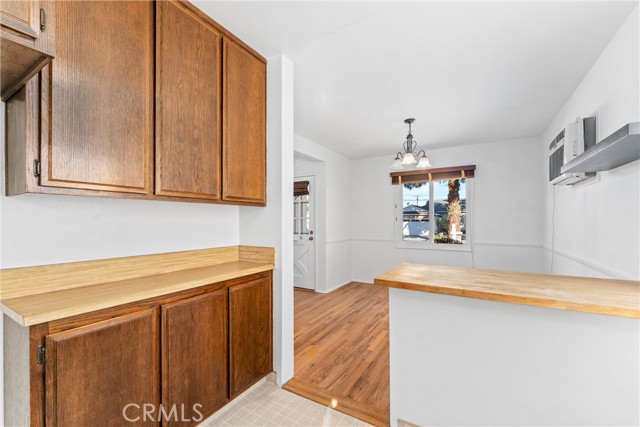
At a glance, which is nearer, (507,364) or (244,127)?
(507,364)

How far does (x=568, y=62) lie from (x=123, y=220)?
11.5 feet

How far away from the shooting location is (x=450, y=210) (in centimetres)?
486

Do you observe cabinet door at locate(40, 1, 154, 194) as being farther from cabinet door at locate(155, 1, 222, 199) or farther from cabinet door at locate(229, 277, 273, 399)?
cabinet door at locate(229, 277, 273, 399)

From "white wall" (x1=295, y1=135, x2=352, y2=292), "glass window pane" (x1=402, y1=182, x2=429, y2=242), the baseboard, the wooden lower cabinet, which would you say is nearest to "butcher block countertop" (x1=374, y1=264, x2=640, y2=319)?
the wooden lower cabinet

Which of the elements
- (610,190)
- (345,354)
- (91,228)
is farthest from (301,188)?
(610,190)

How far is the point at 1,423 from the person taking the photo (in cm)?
124

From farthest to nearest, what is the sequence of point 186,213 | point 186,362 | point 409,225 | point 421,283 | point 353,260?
point 353,260 < point 409,225 < point 186,213 < point 186,362 < point 421,283

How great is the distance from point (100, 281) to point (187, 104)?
3.70ft

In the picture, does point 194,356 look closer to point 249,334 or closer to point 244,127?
point 249,334

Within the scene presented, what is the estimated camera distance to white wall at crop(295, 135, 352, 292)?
478 cm

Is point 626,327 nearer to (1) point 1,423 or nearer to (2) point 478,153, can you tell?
(1) point 1,423

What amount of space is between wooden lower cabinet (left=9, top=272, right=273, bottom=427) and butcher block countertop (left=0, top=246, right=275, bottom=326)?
6cm

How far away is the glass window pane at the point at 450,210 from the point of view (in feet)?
15.7

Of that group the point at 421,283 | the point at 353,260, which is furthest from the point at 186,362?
the point at 353,260
